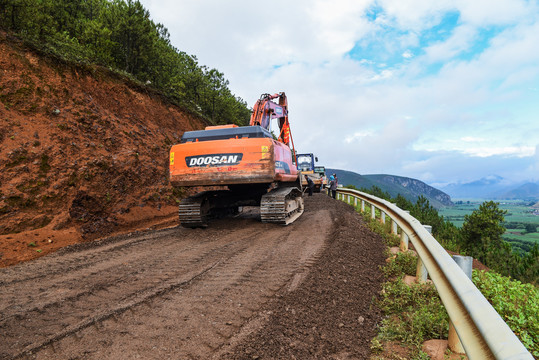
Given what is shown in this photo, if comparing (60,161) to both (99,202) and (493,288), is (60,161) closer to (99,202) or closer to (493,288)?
(99,202)

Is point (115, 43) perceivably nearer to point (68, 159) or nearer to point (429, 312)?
point (68, 159)

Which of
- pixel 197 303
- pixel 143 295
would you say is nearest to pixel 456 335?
pixel 197 303

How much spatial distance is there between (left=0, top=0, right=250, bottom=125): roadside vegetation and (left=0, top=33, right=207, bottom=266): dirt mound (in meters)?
1.53

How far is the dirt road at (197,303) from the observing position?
2.69 m

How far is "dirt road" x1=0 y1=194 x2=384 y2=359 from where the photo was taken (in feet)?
8.82

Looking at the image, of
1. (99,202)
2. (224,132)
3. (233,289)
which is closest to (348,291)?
(233,289)

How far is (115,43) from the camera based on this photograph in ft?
67.6

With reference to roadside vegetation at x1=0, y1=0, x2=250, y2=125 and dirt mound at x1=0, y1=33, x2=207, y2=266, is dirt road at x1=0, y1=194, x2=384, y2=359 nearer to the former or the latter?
dirt mound at x1=0, y1=33, x2=207, y2=266

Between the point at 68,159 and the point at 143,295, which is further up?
the point at 68,159

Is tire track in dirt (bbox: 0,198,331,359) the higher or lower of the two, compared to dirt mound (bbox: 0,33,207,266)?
lower

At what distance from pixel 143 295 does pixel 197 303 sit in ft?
2.61

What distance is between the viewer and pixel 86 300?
3777 mm

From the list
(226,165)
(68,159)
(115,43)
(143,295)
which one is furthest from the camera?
(115,43)

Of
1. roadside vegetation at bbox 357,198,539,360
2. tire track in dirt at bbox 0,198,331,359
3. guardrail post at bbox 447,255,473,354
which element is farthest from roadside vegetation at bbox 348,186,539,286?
guardrail post at bbox 447,255,473,354
